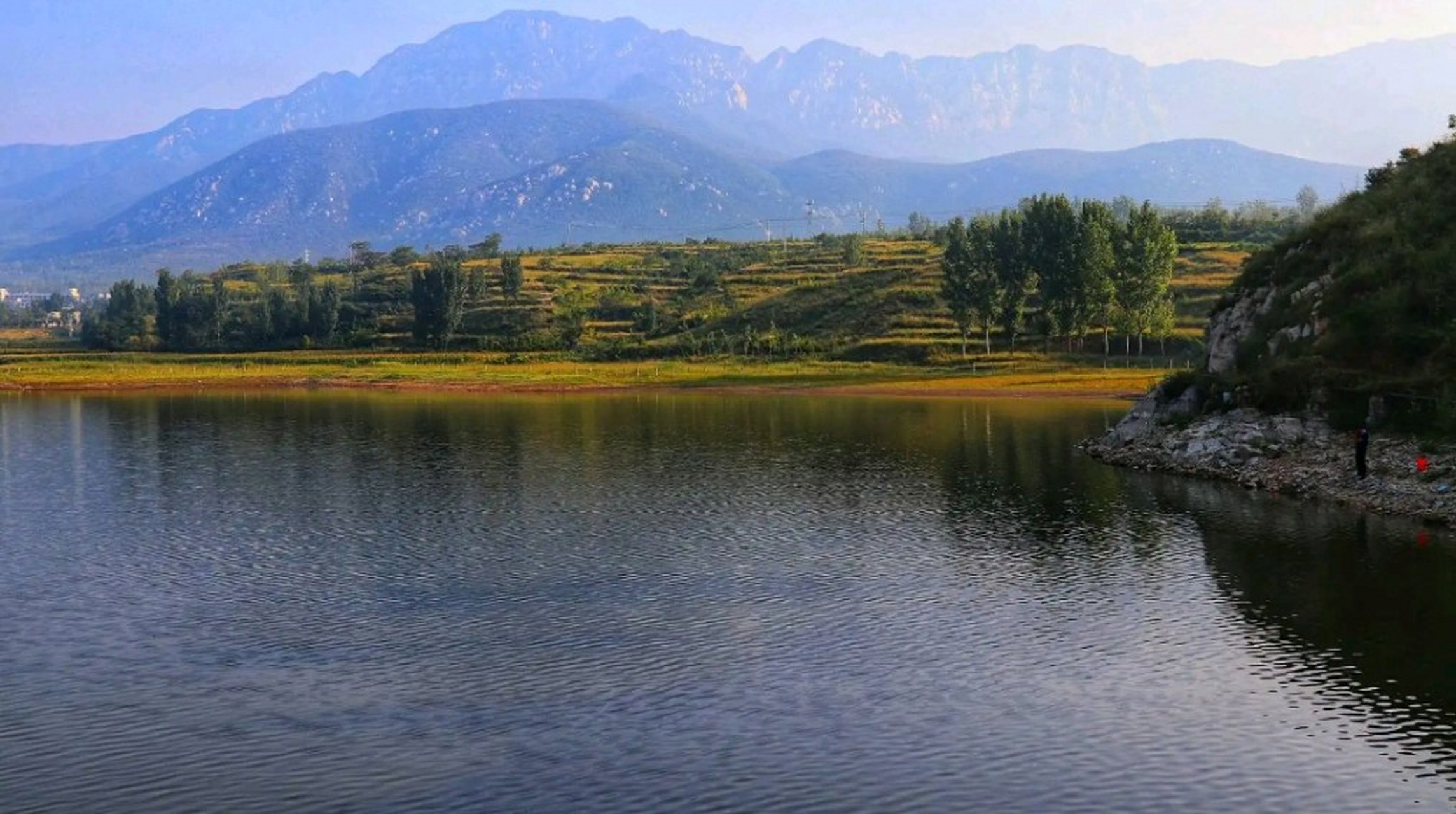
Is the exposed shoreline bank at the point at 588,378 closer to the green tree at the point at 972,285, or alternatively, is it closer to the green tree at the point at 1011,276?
the green tree at the point at 1011,276

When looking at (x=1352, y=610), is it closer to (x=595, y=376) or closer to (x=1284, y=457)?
(x=1284, y=457)

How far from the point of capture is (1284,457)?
74625mm

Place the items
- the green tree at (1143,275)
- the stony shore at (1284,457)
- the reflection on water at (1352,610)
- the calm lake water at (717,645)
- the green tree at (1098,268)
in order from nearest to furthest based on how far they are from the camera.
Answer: the calm lake water at (717,645) → the reflection on water at (1352,610) → the stony shore at (1284,457) → the green tree at (1143,275) → the green tree at (1098,268)

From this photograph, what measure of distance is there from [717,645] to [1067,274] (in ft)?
A: 413

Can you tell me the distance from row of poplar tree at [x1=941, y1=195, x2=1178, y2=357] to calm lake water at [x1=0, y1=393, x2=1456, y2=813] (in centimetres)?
8178

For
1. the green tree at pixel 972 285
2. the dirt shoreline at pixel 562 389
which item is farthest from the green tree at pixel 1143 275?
the dirt shoreline at pixel 562 389

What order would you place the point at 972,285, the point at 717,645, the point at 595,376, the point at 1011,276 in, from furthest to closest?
the point at 595,376
the point at 1011,276
the point at 972,285
the point at 717,645

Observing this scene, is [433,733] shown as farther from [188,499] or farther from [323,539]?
[188,499]

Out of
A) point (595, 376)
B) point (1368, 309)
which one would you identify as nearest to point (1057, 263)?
point (595, 376)

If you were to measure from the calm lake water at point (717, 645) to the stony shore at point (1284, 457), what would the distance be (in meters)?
2.44

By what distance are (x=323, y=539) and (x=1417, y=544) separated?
1936 inches

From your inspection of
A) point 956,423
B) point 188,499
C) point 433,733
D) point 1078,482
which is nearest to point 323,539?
point 188,499

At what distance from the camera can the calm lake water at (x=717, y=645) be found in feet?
99.0

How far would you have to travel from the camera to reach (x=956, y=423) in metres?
113
